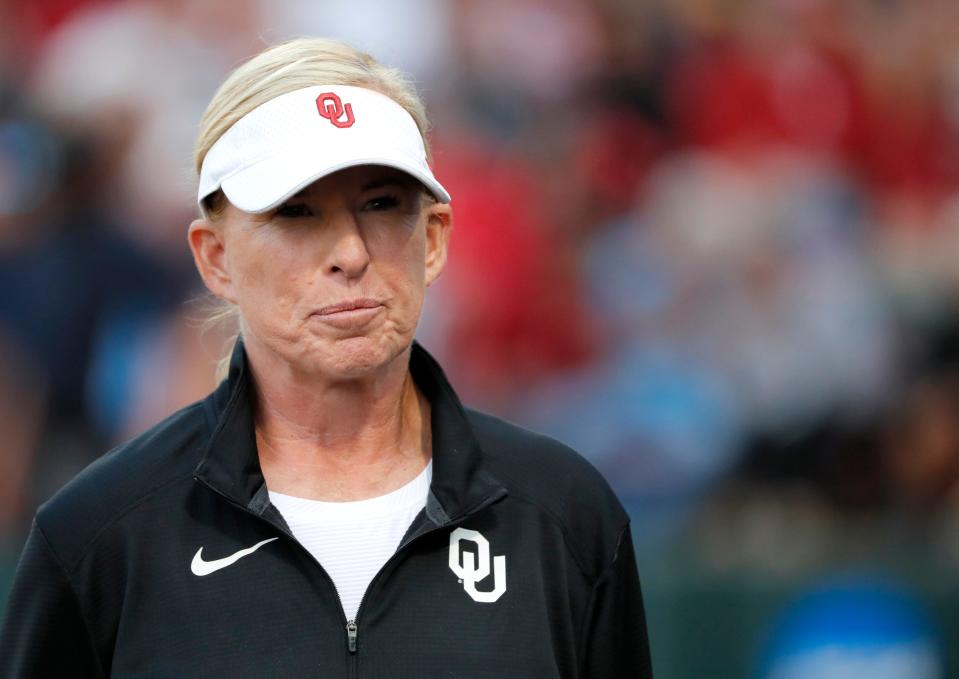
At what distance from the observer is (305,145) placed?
85.4 inches

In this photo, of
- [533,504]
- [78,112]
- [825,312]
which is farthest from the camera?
[825,312]

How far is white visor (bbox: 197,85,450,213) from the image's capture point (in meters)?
2.15

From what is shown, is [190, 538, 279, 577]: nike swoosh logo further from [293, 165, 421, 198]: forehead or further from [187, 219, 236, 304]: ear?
[293, 165, 421, 198]: forehead

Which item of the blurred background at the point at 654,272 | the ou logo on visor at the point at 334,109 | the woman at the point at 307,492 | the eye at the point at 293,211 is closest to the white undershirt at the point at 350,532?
the woman at the point at 307,492

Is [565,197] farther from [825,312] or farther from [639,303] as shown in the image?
[825,312]

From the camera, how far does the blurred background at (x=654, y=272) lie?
5.26 metres

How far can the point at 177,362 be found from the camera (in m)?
5.36

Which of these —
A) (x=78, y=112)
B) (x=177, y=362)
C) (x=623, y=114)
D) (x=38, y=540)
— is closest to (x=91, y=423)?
(x=177, y=362)

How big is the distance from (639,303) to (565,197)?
1.79ft

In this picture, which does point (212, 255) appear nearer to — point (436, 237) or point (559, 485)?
point (436, 237)

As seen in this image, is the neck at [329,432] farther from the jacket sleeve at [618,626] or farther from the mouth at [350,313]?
the jacket sleeve at [618,626]

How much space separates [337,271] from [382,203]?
0.13m

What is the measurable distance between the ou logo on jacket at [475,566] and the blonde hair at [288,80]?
1.87 ft

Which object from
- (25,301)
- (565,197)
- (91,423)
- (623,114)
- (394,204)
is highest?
(623,114)
